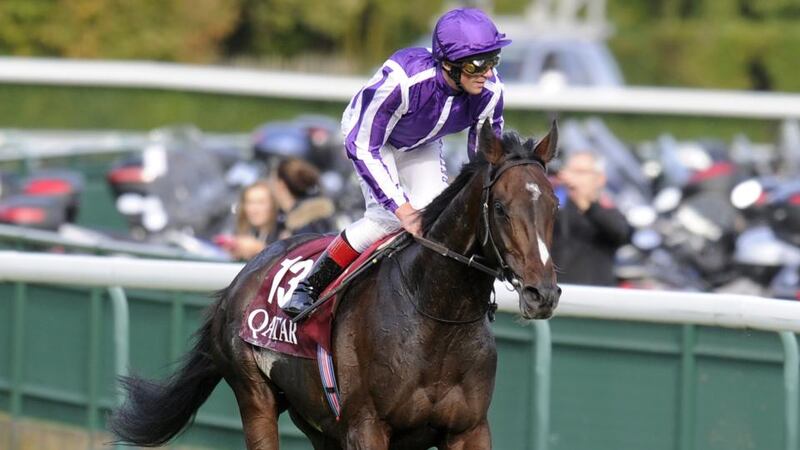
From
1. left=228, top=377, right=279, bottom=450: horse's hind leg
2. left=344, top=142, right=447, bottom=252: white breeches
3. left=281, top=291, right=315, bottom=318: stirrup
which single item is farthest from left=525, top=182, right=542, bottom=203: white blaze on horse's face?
left=228, top=377, right=279, bottom=450: horse's hind leg

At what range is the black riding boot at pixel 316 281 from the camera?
610 cm

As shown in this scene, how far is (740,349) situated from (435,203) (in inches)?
58.4

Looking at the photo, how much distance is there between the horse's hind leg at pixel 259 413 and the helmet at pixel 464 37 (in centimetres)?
163

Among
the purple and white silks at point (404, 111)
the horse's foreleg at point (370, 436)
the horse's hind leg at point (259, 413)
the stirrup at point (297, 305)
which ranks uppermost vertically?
the purple and white silks at point (404, 111)

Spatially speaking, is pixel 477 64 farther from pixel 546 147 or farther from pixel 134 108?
pixel 134 108

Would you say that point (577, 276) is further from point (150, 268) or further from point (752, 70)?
point (752, 70)

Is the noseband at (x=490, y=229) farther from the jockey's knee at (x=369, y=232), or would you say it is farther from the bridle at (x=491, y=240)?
the jockey's knee at (x=369, y=232)

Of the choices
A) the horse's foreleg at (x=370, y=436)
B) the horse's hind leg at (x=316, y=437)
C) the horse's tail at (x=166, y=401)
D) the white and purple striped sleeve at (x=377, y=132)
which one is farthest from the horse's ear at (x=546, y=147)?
the horse's tail at (x=166, y=401)

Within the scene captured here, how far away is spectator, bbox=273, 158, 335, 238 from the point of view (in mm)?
8953

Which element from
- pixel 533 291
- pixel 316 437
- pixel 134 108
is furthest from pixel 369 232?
pixel 134 108

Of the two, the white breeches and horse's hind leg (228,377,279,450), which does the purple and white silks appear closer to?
the white breeches

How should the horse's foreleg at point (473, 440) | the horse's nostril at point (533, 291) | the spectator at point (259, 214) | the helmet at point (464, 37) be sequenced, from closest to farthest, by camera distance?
the horse's nostril at point (533, 291)
the helmet at point (464, 37)
the horse's foreleg at point (473, 440)
the spectator at point (259, 214)

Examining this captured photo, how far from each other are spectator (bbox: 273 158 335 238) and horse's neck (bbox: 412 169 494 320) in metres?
3.17

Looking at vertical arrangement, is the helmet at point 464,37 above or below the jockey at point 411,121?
above
